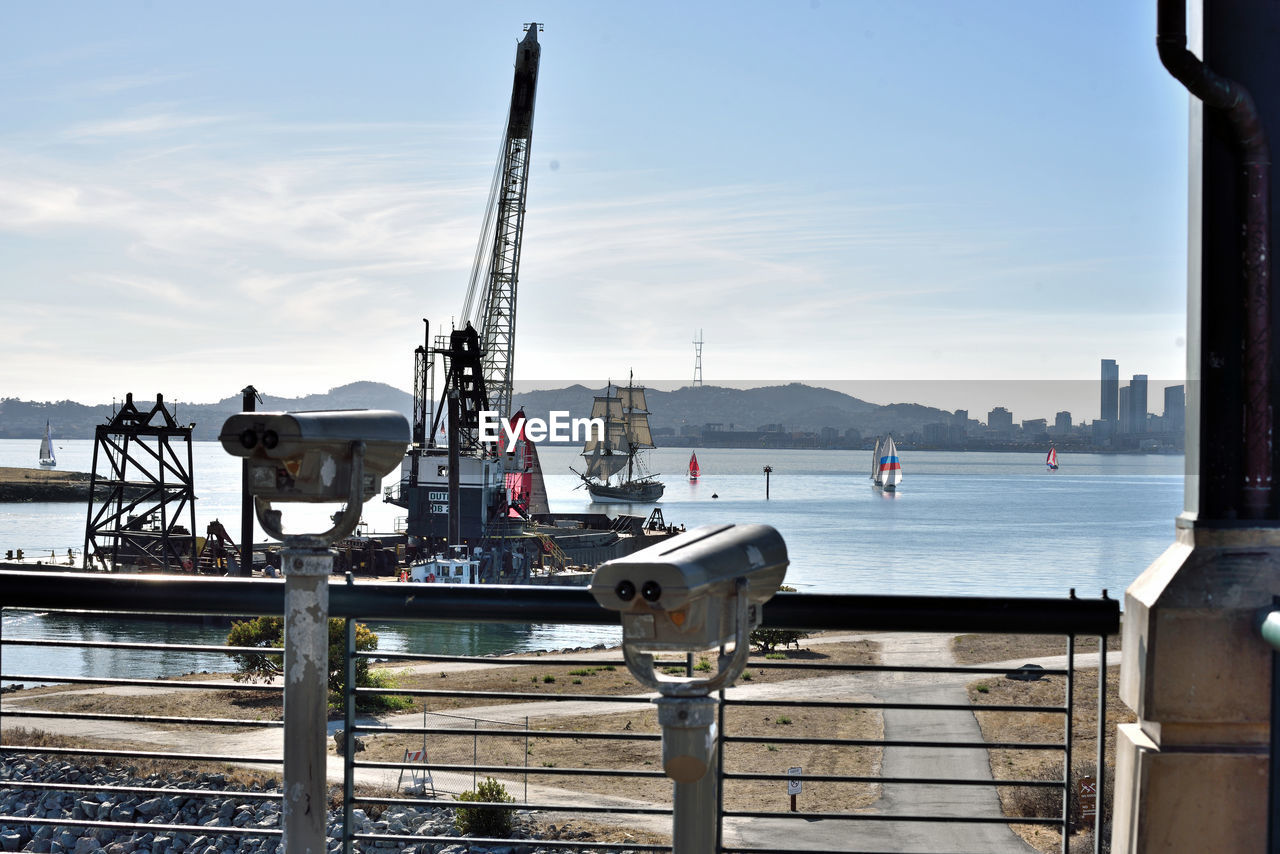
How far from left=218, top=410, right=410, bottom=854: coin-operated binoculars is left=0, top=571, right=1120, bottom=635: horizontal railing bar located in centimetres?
32

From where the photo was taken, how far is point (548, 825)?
1129cm

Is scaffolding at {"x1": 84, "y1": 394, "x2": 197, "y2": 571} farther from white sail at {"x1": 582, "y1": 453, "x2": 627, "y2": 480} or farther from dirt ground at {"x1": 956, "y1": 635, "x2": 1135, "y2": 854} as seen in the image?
→ white sail at {"x1": 582, "y1": 453, "x2": 627, "y2": 480}

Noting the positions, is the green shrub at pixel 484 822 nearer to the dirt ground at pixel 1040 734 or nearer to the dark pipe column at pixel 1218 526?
the dirt ground at pixel 1040 734

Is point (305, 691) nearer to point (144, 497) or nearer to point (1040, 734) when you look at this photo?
point (1040, 734)

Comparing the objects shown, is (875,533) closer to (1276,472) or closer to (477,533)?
(477,533)

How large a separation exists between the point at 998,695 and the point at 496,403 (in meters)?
43.9

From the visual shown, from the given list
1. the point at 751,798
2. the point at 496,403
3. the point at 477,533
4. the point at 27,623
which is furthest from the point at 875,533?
the point at 751,798

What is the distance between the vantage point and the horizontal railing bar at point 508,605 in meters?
2.20

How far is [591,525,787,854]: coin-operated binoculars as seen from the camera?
138cm

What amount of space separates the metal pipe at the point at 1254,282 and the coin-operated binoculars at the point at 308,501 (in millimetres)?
1555

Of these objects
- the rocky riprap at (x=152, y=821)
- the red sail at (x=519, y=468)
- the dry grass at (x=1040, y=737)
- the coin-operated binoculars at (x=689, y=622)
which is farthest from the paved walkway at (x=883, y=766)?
the red sail at (x=519, y=468)

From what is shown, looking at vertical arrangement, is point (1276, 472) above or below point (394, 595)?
above

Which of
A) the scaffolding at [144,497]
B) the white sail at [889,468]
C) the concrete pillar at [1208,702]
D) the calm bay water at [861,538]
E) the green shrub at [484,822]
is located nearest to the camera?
the concrete pillar at [1208,702]

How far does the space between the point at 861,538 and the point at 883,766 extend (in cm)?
5699
